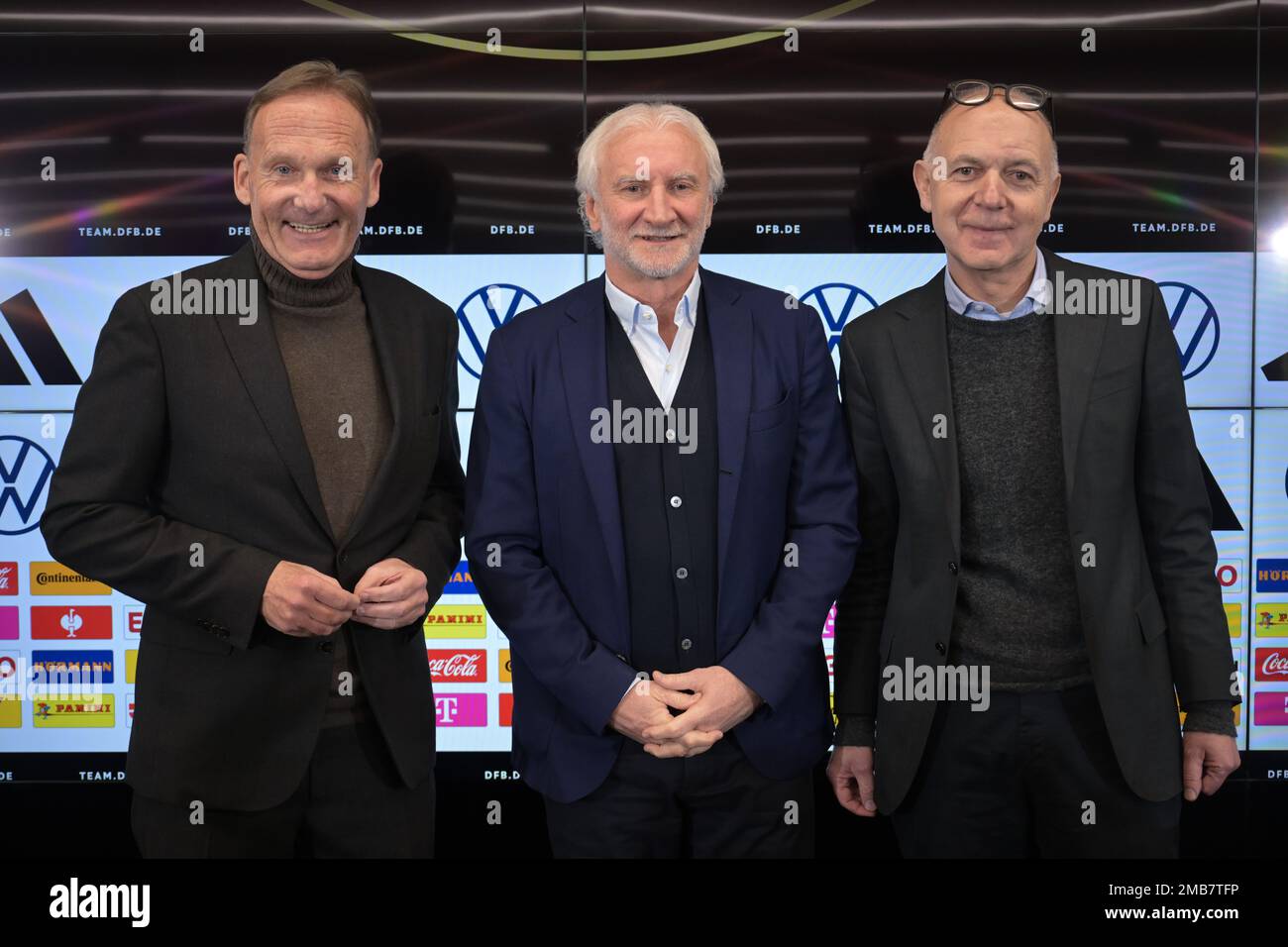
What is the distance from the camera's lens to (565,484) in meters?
2.43

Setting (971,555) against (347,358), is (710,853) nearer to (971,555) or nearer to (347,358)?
(971,555)

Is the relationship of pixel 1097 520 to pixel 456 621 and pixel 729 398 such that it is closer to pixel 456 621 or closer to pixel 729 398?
pixel 729 398

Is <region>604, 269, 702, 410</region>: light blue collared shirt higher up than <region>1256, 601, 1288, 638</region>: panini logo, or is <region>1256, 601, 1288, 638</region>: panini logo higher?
<region>604, 269, 702, 410</region>: light blue collared shirt

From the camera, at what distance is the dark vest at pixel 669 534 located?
244 centimetres

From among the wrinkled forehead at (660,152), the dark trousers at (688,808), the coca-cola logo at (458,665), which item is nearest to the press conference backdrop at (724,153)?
the coca-cola logo at (458,665)

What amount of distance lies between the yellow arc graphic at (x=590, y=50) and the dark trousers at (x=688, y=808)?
2580 mm

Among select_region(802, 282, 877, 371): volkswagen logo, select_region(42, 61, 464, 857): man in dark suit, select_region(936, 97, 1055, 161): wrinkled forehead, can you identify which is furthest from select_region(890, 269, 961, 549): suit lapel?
select_region(802, 282, 877, 371): volkswagen logo

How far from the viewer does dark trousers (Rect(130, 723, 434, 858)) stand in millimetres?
2402

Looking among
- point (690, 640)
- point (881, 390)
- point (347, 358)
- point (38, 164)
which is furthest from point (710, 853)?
point (38, 164)

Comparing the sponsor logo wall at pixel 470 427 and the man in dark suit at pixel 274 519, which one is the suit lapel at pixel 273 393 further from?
the sponsor logo wall at pixel 470 427

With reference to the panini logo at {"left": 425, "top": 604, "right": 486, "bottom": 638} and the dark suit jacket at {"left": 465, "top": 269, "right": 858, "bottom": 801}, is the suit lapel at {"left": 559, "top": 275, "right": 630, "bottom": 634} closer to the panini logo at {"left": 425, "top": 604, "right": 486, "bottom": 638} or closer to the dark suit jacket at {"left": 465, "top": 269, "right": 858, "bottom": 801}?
the dark suit jacket at {"left": 465, "top": 269, "right": 858, "bottom": 801}

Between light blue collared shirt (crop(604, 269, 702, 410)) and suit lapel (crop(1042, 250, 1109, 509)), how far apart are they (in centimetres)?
80

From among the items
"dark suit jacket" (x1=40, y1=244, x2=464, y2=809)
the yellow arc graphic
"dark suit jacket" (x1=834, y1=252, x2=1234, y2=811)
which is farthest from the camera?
the yellow arc graphic

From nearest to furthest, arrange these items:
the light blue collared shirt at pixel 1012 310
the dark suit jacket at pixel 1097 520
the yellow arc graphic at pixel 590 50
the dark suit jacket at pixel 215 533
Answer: the dark suit jacket at pixel 215 533
the dark suit jacket at pixel 1097 520
the light blue collared shirt at pixel 1012 310
the yellow arc graphic at pixel 590 50
